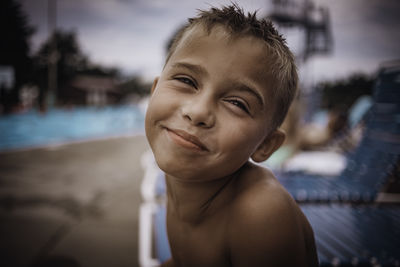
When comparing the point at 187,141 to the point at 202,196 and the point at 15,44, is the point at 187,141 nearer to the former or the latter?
the point at 202,196

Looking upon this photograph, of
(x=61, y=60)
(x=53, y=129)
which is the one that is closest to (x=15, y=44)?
(x=61, y=60)

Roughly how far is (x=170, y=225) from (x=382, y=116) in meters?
2.30

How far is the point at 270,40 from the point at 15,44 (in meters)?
38.0

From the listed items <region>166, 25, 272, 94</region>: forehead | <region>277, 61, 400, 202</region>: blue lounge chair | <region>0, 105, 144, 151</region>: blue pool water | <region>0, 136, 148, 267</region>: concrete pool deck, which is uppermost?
<region>166, 25, 272, 94</region>: forehead

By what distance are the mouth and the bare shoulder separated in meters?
0.27

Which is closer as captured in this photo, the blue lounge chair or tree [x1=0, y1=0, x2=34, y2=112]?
the blue lounge chair

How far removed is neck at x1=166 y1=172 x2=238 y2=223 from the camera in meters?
0.89

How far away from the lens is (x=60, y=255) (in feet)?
7.82

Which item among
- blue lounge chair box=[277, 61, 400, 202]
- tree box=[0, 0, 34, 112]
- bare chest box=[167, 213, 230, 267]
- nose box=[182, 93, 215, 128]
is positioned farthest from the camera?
tree box=[0, 0, 34, 112]

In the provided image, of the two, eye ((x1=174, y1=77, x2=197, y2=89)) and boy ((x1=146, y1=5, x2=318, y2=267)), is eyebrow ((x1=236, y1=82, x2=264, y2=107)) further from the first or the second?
eye ((x1=174, y1=77, x2=197, y2=89))

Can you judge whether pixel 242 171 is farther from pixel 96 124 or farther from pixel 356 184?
pixel 96 124

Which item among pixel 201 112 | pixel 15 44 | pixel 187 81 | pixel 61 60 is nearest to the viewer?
pixel 201 112

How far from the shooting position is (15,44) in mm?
28516

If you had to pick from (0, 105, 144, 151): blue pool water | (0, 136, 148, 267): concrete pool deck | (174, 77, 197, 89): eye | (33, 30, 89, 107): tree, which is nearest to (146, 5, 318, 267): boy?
(174, 77, 197, 89): eye
